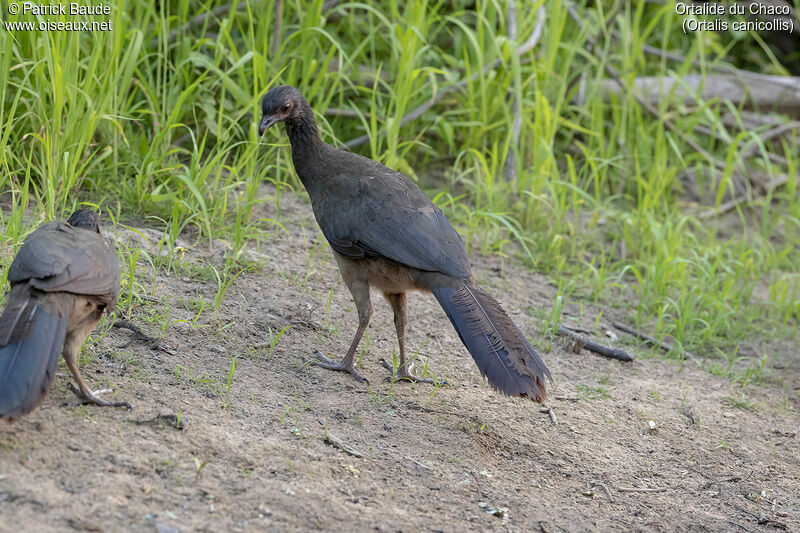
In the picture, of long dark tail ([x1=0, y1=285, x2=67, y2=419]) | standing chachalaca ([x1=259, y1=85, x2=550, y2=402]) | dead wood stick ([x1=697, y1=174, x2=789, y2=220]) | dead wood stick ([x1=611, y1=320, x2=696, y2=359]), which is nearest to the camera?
long dark tail ([x1=0, y1=285, x2=67, y2=419])

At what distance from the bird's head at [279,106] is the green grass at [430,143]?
25 centimetres

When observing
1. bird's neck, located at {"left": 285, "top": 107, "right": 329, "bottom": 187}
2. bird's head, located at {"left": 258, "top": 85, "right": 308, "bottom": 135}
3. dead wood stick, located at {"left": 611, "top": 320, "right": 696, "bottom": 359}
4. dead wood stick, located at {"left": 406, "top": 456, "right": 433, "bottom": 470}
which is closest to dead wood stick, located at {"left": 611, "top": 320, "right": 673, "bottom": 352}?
dead wood stick, located at {"left": 611, "top": 320, "right": 696, "bottom": 359}

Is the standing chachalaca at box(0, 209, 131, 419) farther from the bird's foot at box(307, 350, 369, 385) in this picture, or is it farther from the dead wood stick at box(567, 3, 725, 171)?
the dead wood stick at box(567, 3, 725, 171)

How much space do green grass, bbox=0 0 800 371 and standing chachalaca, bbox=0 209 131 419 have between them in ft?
2.16

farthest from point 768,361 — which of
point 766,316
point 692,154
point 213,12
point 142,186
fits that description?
point 213,12

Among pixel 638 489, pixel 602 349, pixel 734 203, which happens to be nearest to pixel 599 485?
pixel 638 489

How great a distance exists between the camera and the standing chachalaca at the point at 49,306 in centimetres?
292

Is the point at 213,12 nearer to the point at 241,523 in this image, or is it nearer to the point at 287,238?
the point at 287,238

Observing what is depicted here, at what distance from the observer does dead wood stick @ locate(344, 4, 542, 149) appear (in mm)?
6488

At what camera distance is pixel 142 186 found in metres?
5.26

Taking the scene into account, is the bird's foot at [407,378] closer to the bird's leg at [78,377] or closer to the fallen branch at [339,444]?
the fallen branch at [339,444]

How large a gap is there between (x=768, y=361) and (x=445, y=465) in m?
2.94

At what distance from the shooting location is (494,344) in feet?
12.7

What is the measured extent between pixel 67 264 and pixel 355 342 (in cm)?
158
